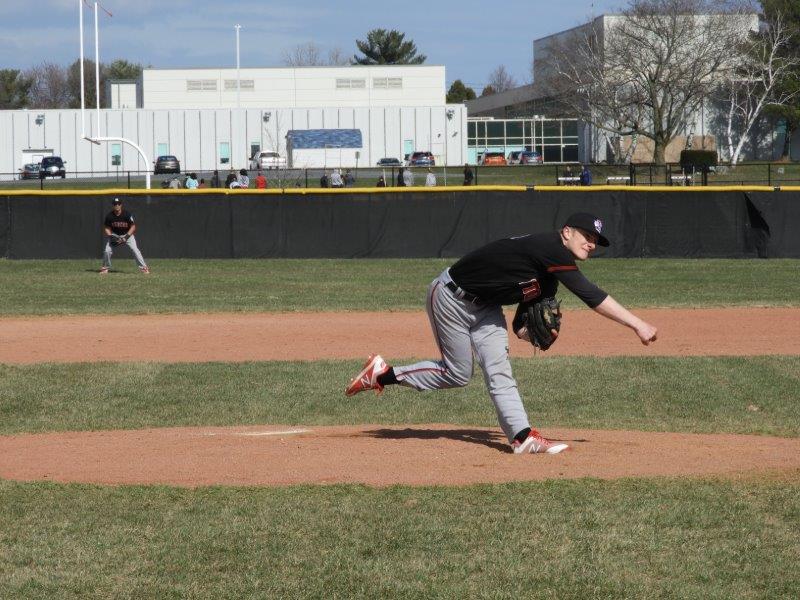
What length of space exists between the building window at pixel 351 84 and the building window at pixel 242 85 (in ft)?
18.9

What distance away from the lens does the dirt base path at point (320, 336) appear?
13719mm

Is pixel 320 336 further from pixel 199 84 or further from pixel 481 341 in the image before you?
pixel 199 84

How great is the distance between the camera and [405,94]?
258ft

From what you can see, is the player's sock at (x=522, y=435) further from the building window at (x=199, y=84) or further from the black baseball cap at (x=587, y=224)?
the building window at (x=199, y=84)

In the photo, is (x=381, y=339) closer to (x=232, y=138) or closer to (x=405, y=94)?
(x=232, y=138)

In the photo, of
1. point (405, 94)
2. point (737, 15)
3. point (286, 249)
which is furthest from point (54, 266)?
point (405, 94)

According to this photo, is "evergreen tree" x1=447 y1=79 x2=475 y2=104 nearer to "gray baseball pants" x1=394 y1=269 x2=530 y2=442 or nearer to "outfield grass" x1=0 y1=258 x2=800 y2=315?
"outfield grass" x1=0 y1=258 x2=800 y2=315

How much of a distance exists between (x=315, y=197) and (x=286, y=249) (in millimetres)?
1521

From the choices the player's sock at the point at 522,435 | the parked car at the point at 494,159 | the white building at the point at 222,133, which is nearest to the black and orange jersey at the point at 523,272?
the player's sock at the point at 522,435

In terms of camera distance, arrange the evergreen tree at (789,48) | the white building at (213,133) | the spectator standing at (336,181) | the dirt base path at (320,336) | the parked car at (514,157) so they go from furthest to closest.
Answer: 1. the parked car at (514,157)
2. the white building at (213,133)
3. the evergreen tree at (789,48)
4. the spectator standing at (336,181)
5. the dirt base path at (320,336)

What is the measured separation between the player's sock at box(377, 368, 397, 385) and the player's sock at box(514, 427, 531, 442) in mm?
967

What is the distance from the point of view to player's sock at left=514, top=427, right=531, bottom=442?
288 inches

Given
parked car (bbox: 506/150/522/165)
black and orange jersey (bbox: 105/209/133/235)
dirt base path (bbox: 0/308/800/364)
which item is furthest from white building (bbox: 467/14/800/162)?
dirt base path (bbox: 0/308/800/364)

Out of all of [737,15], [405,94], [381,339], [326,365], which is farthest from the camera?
[405,94]
